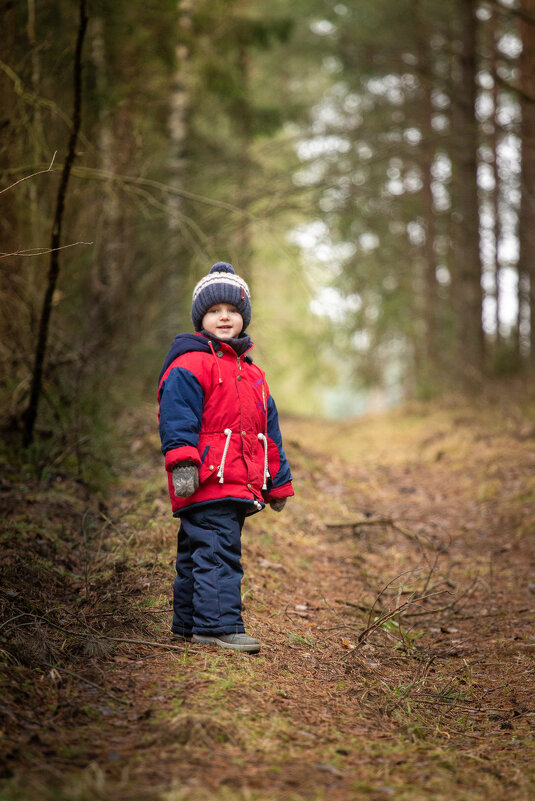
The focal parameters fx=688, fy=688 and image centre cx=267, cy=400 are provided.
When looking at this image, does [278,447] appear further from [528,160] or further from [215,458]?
[528,160]

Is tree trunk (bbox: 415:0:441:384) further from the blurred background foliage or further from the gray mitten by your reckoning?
the gray mitten

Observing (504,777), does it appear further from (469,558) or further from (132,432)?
(132,432)

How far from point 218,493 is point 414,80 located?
57.7 feet

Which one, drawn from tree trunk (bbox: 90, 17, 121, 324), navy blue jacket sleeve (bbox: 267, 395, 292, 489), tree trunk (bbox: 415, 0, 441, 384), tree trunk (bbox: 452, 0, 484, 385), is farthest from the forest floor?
tree trunk (bbox: 415, 0, 441, 384)

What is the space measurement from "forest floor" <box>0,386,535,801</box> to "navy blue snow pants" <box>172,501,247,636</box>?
16 cm

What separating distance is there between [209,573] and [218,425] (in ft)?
2.56

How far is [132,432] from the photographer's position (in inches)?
304

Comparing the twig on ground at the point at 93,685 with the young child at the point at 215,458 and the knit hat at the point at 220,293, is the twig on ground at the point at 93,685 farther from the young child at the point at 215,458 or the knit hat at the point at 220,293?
the knit hat at the point at 220,293

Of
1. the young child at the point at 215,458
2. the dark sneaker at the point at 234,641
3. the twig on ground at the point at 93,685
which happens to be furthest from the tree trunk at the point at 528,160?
the twig on ground at the point at 93,685

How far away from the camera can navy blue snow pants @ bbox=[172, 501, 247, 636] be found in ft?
11.7

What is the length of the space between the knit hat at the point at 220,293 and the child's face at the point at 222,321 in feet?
0.11

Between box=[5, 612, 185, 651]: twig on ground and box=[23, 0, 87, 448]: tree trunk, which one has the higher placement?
box=[23, 0, 87, 448]: tree trunk

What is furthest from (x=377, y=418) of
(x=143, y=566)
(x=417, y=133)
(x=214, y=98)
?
(x=143, y=566)

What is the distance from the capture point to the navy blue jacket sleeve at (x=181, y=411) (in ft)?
11.6
